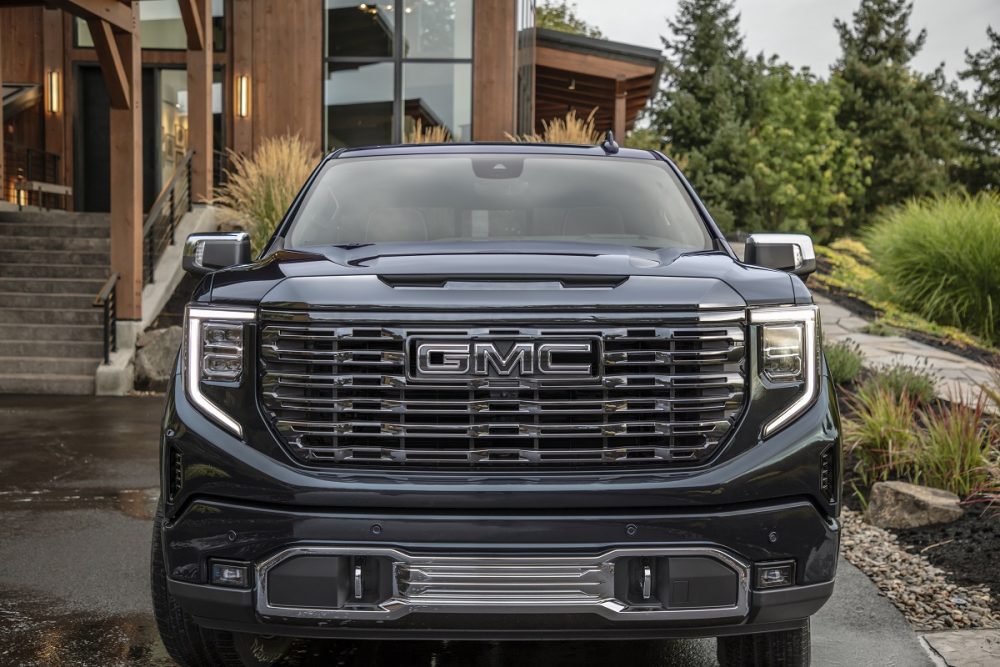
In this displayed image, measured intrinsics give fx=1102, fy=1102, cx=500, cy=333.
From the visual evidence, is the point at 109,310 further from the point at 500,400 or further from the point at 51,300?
the point at 500,400

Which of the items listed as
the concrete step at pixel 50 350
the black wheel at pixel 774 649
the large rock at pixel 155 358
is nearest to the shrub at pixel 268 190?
the large rock at pixel 155 358

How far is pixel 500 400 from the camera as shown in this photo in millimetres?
2926

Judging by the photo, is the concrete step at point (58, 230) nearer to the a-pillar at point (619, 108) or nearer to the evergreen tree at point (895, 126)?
the a-pillar at point (619, 108)

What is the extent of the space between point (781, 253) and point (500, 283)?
4.50ft

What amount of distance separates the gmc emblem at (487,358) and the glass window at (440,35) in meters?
16.9

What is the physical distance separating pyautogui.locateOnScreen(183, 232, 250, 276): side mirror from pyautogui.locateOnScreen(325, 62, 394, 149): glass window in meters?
15.4

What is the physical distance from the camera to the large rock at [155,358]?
1180 cm

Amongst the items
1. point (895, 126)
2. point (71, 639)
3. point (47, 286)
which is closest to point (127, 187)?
point (47, 286)

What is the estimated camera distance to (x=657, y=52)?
20.3 m

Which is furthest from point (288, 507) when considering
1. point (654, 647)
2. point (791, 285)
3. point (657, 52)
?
point (657, 52)

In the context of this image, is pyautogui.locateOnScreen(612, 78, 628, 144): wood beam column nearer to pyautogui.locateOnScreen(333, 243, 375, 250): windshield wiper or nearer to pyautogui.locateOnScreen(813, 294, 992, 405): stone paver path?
pyautogui.locateOnScreen(813, 294, 992, 405): stone paver path

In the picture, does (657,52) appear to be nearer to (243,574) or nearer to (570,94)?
(570,94)

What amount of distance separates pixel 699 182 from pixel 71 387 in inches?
1276

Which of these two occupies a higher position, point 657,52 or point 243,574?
point 657,52
